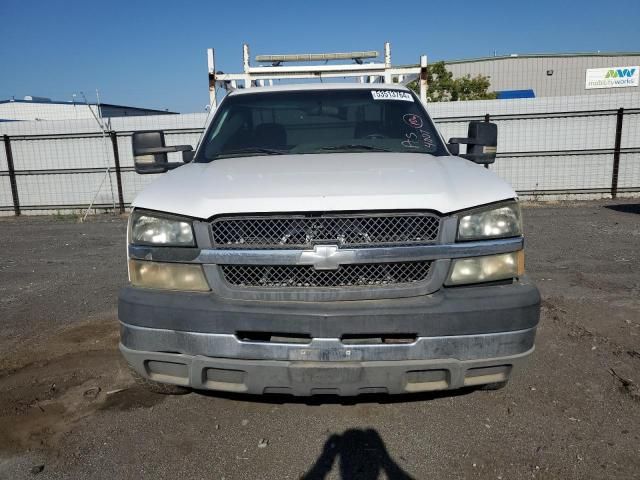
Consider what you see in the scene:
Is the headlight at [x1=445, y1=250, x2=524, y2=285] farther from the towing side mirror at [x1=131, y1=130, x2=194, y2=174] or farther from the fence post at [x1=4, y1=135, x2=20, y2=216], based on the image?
the fence post at [x1=4, y1=135, x2=20, y2=216]

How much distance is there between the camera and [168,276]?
2.56 meters

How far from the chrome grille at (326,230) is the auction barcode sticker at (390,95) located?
193 cm

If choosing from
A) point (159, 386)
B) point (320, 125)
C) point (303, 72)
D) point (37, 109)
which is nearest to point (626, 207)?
point (303, 72)

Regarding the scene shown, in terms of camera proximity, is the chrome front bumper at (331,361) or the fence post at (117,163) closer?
the chrome front bumper at (331,361)

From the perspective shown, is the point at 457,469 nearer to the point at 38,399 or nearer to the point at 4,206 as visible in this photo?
the point at 38,399

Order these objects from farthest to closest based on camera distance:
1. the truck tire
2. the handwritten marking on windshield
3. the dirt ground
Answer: the handwritten marking on windshield → the truck tire → the dirt ground

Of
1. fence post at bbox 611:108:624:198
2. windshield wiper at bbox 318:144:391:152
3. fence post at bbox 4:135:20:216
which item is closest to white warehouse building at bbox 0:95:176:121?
fence post at bbox 4:135:20:216

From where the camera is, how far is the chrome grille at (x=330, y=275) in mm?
2488

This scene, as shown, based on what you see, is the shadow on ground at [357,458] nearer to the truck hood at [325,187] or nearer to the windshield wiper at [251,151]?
the truck hood at [325,187]

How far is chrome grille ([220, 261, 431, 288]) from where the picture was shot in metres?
2.49

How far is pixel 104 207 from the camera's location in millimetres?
13750

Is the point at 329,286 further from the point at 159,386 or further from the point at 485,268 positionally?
the point at 159,386

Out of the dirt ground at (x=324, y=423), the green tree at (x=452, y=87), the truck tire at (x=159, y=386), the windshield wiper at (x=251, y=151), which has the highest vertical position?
the green tree at (x=452, y=87)

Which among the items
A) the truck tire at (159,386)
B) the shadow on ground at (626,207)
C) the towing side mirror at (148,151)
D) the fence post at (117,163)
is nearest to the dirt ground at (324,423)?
the truck tire at (159,386)
